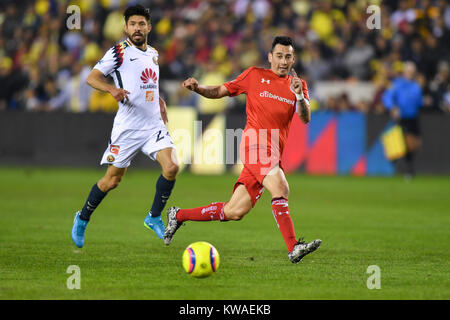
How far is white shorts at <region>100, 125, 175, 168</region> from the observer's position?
9.21 meters

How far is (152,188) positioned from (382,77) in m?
8.39

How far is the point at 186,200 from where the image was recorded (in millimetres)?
14742

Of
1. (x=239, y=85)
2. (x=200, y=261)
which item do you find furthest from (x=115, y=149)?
(x=200, y=261)

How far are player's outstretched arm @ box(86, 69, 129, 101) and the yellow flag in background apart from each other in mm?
12726

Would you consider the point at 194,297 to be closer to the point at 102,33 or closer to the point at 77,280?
the point at 77,280

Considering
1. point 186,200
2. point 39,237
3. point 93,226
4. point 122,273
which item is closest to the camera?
point 122,273

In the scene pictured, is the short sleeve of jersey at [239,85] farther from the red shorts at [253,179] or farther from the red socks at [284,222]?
the red socks at [284,222]

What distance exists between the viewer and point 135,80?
9148mm

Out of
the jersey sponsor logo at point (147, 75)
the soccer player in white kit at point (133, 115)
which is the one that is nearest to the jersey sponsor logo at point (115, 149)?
the soccer player in white kit at point (133, 115)

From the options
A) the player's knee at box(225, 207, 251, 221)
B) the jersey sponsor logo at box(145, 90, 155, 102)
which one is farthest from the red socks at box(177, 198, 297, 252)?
the jersey sponsor logo at box(145, 90, 155, 102)

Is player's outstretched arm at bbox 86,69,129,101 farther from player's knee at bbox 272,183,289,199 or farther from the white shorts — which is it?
player's knee at bbox 272,183,289,199

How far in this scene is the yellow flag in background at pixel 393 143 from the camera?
2058 cm

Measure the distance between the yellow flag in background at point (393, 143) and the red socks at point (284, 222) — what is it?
12.9 meters
